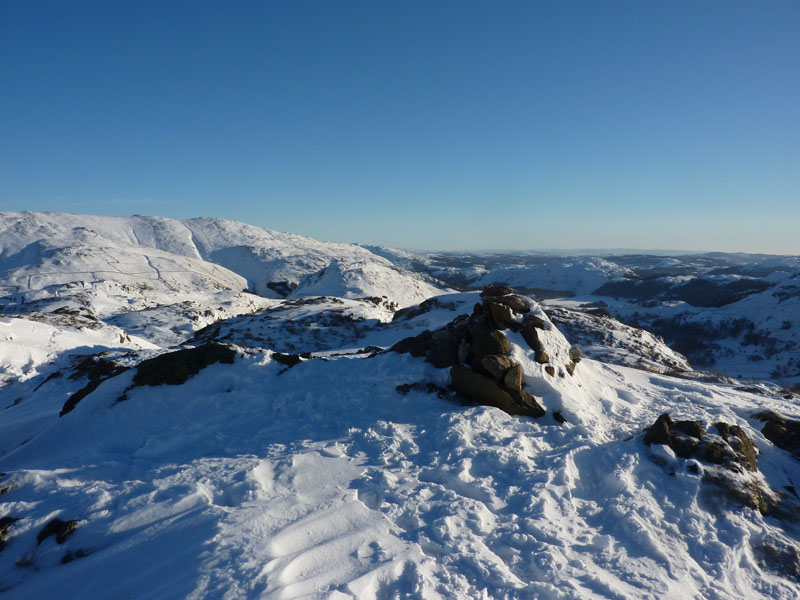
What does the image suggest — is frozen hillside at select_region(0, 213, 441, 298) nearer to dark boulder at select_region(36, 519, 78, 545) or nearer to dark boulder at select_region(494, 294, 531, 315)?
dark boulder at select_region(494, 294, 531, 315)

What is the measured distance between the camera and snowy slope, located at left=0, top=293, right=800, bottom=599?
4.64m

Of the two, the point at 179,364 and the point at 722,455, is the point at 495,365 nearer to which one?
the point at 722,455

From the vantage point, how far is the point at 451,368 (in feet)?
34.7

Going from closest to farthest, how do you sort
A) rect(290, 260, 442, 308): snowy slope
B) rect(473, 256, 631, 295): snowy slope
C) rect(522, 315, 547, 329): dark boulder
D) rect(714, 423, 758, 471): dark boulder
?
A: rect(714, 423, 758, 471): dark boulder → rect(522, 315, 547, 329): dark boulder → rect(290, 260, 442, 308): snowy slope → rect(473, 256, 631, 295): snowy slope

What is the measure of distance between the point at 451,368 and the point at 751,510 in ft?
21.3

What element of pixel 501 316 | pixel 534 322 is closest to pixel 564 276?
pixel 534 322

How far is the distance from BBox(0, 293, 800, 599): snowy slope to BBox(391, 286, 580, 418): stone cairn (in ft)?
1.52

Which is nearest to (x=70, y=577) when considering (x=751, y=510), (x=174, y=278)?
(x=751, y=510)

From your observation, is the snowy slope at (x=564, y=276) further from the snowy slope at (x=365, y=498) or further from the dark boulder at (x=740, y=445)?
the snowy slope at (x=365, y=498)

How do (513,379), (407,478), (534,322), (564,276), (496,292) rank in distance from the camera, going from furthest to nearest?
(564,276), (496,292), (534,322), (513,379), (407,478)

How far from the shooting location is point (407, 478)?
679cm

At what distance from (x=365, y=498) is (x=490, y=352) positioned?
18.4ft

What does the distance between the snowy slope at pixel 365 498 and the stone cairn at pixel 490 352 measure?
0.46 meters

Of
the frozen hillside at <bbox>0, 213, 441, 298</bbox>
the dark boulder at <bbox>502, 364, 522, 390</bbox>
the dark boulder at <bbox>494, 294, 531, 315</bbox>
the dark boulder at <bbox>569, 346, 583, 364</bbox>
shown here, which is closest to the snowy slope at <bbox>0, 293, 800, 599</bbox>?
the dark boulder at <bbox>502, 364, 522, 390</bbox>
